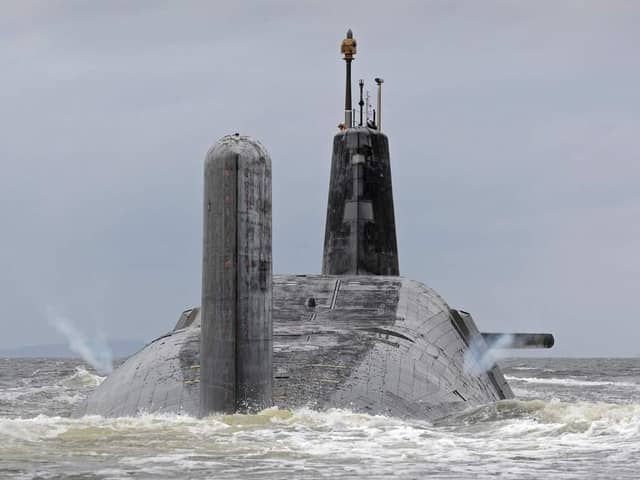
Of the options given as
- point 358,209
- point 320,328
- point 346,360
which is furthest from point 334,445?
point 358,209

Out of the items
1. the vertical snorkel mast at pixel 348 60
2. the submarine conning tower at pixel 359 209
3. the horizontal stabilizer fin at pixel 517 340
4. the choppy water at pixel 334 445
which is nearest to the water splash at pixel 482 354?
the horizontal stabilizer fin at pixel 517 340

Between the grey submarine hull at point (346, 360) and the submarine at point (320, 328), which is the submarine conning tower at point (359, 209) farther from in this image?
the grey submarine hull at point (346, 360)

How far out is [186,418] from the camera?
13.9m

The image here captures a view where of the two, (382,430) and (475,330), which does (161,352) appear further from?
(475,330)

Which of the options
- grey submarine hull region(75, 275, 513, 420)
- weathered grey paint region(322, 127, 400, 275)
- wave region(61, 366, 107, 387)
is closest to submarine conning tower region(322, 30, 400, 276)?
weathered grey paint region(322, 127, 400, 275)

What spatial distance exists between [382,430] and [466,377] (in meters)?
6.36

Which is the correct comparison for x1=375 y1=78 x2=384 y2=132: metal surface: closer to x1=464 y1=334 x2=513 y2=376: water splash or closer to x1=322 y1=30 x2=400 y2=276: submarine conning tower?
x1=322 y1=30 x2=400 y2=276: submarine conning tower

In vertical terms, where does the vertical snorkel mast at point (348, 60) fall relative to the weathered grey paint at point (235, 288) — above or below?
above

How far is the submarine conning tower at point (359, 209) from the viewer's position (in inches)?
986

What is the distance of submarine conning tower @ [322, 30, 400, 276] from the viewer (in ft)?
82.2

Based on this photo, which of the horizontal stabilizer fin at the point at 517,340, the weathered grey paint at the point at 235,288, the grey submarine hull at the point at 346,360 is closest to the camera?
the weathered grey paint at the point at 235,288

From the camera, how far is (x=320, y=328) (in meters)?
18.4

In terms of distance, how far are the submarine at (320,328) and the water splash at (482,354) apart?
47mm

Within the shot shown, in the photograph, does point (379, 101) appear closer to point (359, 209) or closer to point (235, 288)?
point (359, 209)
